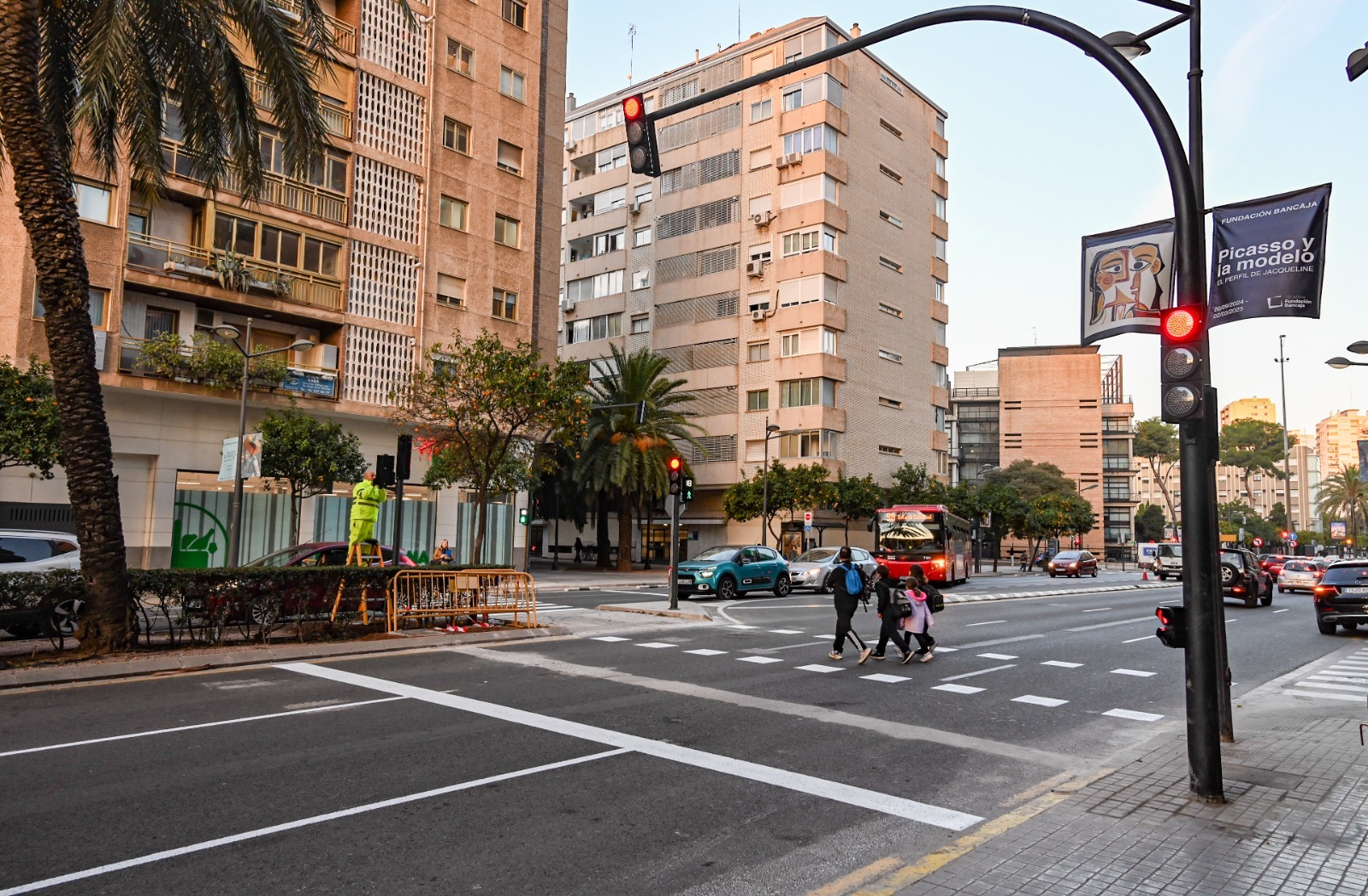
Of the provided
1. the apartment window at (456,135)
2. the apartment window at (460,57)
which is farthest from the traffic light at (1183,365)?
the apartment window at (460,57)

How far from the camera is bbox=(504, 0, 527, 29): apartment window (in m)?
38.5

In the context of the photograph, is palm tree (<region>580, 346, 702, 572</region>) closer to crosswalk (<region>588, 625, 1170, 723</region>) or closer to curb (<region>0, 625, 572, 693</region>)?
crosswalk (<region>588, 625, 1170, 723</region>)

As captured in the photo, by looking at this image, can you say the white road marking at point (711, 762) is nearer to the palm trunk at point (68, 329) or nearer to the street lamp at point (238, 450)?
the palm trunk at point (68, 329)

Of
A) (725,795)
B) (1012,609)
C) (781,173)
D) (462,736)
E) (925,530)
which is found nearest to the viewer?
(725,795)

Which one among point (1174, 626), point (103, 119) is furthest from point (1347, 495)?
point (103, 119)

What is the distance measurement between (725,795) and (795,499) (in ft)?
143

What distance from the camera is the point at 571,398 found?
26.5 metres

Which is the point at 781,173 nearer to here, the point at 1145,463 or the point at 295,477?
the point at 295,477

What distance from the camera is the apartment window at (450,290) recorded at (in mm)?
35281

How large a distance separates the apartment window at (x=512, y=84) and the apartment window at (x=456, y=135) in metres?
2.68

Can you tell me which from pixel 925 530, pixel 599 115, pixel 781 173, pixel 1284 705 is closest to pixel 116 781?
pixel 1284 705

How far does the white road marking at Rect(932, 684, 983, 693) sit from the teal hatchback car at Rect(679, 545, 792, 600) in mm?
15358

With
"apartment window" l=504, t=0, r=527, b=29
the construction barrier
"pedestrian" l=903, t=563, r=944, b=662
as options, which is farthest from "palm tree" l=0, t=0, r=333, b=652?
"apartment window" l=504, t=0, r=527, b=29

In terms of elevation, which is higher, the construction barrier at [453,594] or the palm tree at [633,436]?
the palm tree at [633,436]
